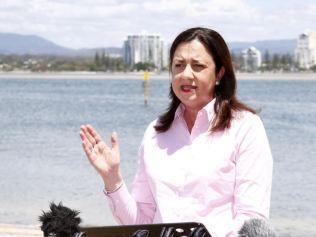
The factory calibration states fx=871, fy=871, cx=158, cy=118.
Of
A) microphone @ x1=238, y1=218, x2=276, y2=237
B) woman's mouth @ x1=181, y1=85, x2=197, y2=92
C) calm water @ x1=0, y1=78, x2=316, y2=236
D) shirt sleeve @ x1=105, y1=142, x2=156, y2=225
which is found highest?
woman's mouth @ x1=181, y1=85, x2=197, y2=92

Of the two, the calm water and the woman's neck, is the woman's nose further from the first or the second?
the calm water

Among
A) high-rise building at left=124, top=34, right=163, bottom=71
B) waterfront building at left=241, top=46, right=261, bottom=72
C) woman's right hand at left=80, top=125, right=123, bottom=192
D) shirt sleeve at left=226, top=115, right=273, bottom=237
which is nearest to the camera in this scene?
shirt sleeve at left=226, top=115, right=273, bottom=237

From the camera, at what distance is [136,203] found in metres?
2.89

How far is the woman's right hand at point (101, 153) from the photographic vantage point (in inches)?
106

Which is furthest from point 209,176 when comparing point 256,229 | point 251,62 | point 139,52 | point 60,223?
point 139,52

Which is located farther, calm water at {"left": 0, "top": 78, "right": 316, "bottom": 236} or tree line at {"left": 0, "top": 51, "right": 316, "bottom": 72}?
tree line at {"left": 0, "top": 51, "right": 316, "bottom": 72}

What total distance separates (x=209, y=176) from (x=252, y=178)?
14 centimetres

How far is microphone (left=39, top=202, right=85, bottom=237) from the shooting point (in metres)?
2.32

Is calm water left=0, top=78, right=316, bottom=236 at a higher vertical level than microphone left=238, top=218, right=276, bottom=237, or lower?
lower

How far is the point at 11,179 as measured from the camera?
16.4 metres

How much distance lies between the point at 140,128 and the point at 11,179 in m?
19.4

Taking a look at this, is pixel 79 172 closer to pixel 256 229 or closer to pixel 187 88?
pixel 187 88

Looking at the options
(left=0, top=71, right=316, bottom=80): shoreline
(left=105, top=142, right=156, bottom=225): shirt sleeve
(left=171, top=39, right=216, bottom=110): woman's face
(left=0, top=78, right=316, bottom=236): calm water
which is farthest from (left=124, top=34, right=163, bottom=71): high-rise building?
(left=171, top=39, right=216, bottom=110): woman's face

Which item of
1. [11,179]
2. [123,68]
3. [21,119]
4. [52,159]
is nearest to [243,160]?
[11,179]
